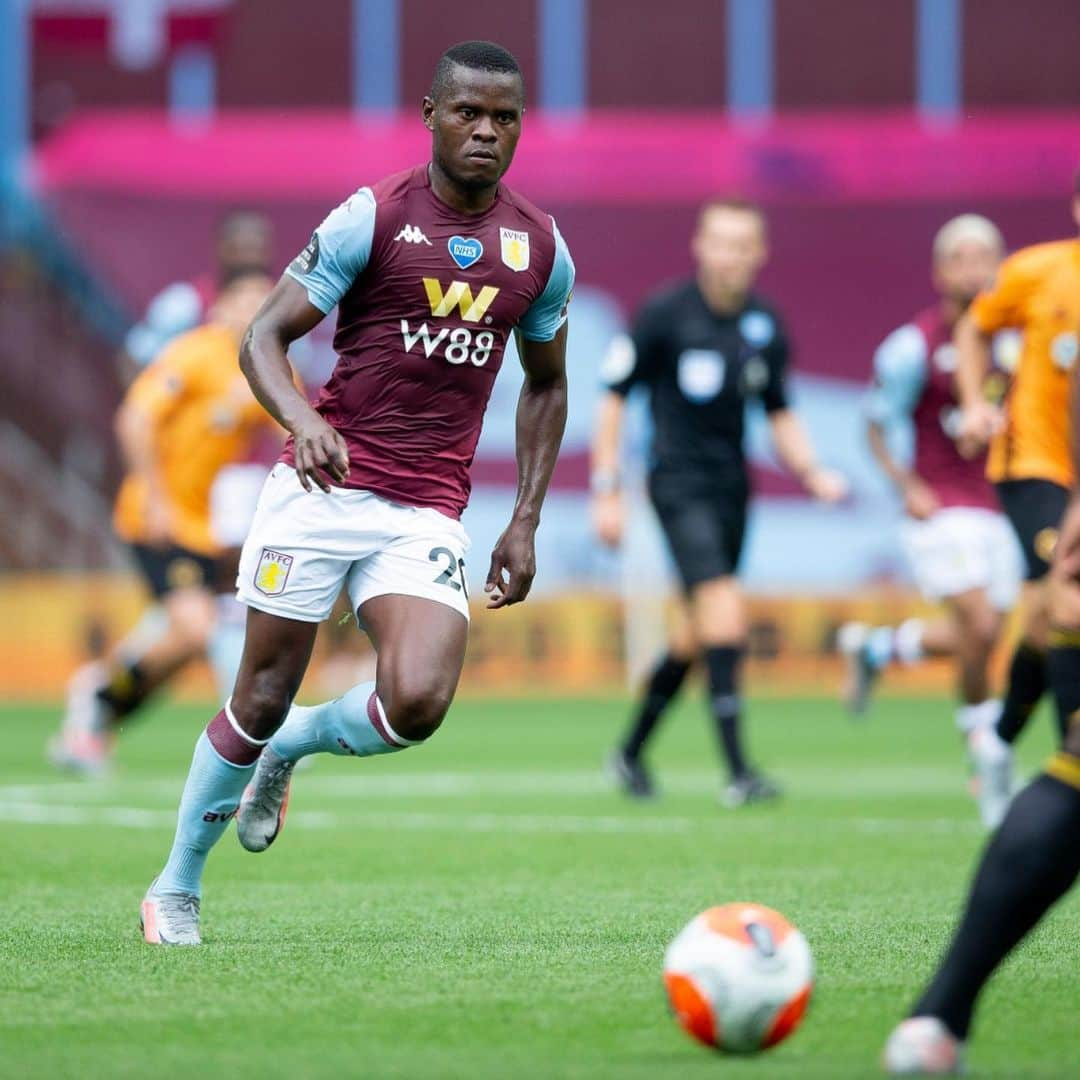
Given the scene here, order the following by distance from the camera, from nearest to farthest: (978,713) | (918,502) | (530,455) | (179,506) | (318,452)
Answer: (318,452) < (530,455) < (978,713) < (918,502) < (179,506)

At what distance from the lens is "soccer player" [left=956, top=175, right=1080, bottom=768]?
814cm

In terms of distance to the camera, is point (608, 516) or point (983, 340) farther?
point (608, 516)

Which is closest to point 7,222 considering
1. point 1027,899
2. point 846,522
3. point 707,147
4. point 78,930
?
point 707,147

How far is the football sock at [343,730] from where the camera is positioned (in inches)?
243

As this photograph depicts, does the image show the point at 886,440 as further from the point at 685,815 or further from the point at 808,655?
the point at 808,655

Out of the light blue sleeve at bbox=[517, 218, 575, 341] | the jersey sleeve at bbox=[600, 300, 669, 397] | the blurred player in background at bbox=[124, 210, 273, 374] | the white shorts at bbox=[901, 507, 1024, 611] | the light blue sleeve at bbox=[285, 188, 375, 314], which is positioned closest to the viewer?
the light blue sleeve at bbox=[285, 188, 375, 314]

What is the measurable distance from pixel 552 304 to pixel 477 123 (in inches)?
23.3

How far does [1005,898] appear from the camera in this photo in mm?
4160

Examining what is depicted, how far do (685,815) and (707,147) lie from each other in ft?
43.1

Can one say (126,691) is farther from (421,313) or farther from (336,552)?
(421,313)

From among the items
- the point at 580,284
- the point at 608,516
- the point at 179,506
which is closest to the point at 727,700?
the point at 608,516

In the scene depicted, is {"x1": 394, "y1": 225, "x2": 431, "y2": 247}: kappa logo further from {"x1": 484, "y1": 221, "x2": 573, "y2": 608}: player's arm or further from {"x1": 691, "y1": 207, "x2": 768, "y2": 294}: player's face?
{"x1": 691, "y1": 207, "x2": 768, "y2": 294}: player's face

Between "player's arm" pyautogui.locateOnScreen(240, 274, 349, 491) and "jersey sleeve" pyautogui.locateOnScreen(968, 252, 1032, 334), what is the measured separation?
3.25 metres

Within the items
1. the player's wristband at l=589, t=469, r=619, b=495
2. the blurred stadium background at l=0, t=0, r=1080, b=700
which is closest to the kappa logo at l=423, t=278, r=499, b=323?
the player's wristband at l=589, t=469, r=619, b=495
